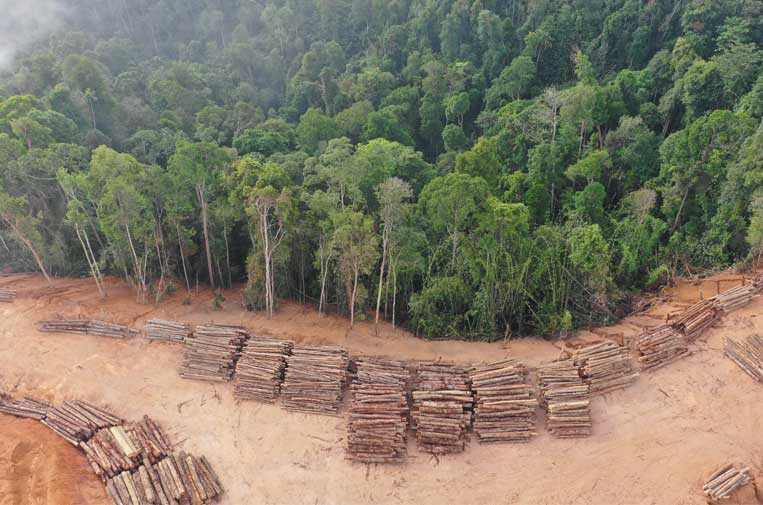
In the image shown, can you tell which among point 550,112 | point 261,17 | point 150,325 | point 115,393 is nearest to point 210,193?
point 150,325

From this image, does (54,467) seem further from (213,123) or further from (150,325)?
(213,123)

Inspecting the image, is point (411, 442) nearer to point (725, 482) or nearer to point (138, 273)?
point (725, 482)

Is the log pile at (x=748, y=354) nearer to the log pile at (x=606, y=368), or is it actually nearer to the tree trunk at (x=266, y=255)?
the log pile at (x=606, y=368)

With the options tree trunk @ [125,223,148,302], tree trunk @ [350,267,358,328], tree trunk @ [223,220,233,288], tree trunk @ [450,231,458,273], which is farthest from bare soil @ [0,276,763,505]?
tree trunk @ [223,220,233,288]

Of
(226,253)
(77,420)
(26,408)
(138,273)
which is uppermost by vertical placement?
(226,253)

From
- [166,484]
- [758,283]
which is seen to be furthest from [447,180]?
[166,484]

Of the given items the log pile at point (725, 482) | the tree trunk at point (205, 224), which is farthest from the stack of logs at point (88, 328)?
the log pile at point (725, 482)
